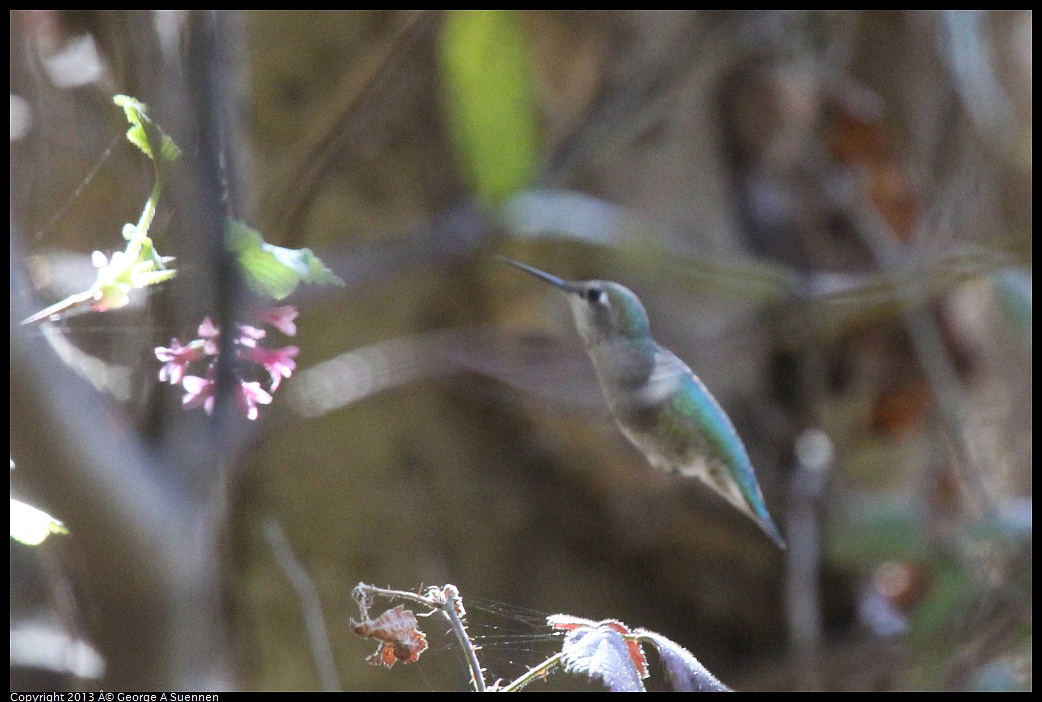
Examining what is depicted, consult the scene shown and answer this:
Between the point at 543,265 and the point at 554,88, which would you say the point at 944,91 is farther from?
the point at 543,265

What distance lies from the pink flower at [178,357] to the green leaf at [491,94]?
94cm

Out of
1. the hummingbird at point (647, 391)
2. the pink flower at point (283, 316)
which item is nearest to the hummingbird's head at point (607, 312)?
the hummingbird at point (647, 391)

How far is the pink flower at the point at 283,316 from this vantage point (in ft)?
1.68

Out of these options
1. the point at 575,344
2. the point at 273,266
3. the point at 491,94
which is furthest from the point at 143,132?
the point at 491,94

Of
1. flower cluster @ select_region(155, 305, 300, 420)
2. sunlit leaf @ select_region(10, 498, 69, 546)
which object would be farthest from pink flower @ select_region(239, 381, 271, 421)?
sunlit leaf @ select_region(10, 498, 69, 546)

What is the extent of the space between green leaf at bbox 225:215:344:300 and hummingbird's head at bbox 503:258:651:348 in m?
0.30

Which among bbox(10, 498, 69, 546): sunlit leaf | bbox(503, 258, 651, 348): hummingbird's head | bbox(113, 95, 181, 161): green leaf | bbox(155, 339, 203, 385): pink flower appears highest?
bbox(503, 258, 651, 348): hummingbird's head

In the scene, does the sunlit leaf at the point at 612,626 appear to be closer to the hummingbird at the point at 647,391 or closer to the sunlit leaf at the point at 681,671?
the sunlit leaf at the point at 681,671

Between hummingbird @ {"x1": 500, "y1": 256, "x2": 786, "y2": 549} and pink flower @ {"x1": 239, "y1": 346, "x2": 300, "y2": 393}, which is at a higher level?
hummingbird @ {"x1": 500, "y1": 256, "x2": 786, "y2": 549}

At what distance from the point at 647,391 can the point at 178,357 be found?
40cm

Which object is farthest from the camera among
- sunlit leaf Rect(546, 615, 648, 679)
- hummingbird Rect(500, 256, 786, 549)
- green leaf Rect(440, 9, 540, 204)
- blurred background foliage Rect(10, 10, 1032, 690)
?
green leaf Rect(440, 9, 540, 204)

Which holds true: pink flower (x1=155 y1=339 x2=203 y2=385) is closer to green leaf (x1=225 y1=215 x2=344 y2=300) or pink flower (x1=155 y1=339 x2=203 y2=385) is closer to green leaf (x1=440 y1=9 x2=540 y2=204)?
green leaf (x1=225 y1=215 x2=344 y2=300)

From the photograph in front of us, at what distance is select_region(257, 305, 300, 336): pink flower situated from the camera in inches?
20.1

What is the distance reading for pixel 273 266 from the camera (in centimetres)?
49
